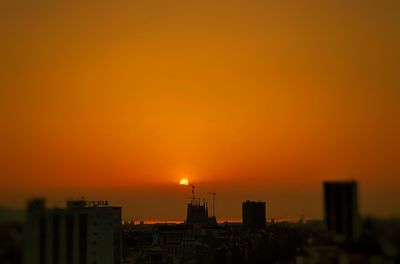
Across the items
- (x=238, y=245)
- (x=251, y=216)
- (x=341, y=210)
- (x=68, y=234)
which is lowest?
(x=238, y=245)

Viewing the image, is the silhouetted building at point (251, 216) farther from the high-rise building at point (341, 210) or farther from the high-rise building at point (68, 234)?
the high-rise building at point (341, 210)

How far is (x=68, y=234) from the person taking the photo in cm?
1077

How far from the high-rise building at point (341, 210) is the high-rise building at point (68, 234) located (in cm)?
370

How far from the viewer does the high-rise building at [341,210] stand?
20.2 ft

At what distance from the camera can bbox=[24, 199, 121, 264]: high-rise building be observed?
955 cm

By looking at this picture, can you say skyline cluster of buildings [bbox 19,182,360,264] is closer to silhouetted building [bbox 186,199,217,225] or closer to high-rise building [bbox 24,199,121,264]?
high-rise building [bbox 24,199,121,264]

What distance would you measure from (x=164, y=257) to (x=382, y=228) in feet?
53.2

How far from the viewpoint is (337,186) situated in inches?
244

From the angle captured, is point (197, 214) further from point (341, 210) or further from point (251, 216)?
point (341, 210)

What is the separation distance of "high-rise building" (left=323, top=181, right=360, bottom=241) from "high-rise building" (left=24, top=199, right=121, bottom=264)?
3.70 meters

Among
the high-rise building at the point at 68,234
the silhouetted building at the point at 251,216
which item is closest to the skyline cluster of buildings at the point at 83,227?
the high-rise building at the point at 68,234

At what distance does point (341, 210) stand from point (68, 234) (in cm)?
524

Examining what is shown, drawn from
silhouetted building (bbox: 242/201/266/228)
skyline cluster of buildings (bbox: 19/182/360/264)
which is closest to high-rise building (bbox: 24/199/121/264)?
skyline cluster of buildings (bbox: 19/182/360/264)

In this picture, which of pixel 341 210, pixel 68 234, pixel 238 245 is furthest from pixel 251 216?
pixel 341 210
